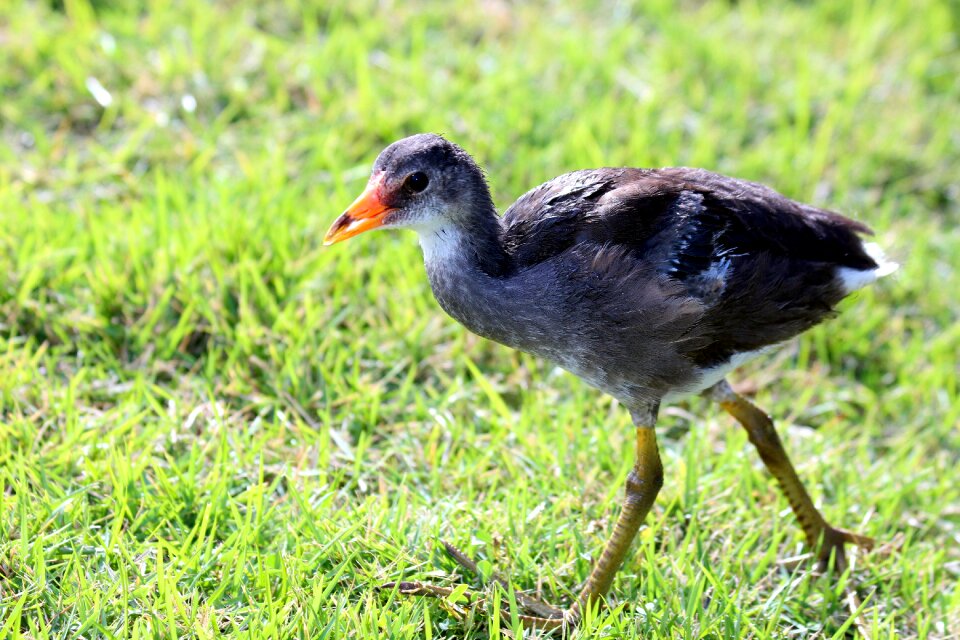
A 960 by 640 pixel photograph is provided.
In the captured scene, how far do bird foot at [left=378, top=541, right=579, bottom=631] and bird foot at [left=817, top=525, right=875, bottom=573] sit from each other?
104 cm

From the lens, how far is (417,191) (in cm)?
349

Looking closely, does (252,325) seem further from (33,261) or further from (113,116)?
(113,116)

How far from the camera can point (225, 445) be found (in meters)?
3.85

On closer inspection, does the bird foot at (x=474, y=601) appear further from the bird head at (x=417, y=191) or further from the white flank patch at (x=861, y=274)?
the white flank patch at (x=861, y=274)

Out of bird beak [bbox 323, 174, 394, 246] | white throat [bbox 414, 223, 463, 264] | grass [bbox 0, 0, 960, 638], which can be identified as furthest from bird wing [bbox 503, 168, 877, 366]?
grass [bbox 0, 0, 960, 638]

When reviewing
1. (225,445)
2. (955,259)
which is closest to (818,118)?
(955,259)

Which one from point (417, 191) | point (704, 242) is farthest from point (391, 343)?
point (704, 242)

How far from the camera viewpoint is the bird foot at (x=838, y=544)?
397 centimetres

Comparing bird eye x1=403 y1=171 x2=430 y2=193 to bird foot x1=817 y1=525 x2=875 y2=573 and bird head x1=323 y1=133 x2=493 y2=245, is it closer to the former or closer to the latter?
bird head x1=323 y1=133 x2=493 y2=245

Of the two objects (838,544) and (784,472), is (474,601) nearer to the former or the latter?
(784,472)

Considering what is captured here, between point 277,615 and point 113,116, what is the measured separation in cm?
328

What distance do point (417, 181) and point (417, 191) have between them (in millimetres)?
32

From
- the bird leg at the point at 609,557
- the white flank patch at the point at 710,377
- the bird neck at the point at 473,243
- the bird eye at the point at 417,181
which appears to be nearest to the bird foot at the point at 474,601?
the bird leg at the point at 609,557

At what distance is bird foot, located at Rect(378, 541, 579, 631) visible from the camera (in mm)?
3426
